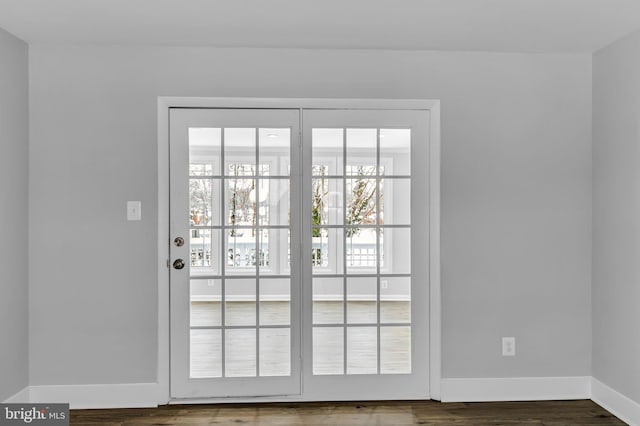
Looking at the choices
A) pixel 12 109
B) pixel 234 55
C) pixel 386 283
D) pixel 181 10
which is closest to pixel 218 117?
pixel 234 55

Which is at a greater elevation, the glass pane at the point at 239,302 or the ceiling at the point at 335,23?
the ceiling at the point at 335,23

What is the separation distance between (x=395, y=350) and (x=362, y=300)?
1.33 ft

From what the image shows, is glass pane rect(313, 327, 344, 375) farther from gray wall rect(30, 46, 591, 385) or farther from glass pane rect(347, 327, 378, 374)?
gray wall rect(30, 46, 591, 385)

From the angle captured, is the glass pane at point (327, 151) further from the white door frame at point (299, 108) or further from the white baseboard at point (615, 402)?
the white baseboard at point (615, 402)

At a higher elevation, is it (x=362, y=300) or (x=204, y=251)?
(x=204, y=251)

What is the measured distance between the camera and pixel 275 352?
3.76 m

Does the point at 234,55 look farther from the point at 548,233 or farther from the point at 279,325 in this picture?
the point at 548,233

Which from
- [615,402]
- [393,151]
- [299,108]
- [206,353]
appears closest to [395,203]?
[393,151]

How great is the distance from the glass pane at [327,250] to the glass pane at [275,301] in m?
0.23

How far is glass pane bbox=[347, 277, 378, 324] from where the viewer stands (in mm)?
3783

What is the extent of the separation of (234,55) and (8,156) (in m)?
1.51

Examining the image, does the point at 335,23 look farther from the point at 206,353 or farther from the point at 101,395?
the point at 101,395

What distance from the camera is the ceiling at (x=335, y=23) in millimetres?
2922

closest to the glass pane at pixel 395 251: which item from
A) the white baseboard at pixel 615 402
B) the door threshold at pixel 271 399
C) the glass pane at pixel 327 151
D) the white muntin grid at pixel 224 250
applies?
the glass pane at pixel 327 151
